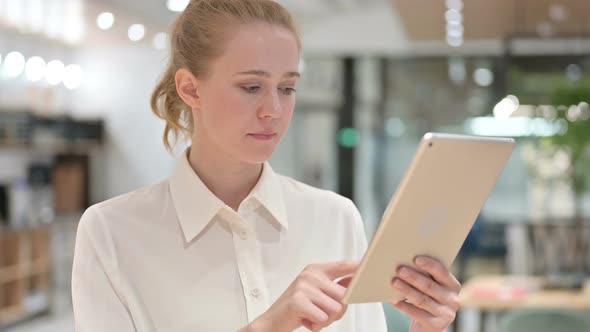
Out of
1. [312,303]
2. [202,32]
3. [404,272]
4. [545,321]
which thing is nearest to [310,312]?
[312,303]

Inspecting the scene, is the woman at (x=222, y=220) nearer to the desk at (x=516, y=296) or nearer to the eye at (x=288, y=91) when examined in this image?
the eye at (x=288, y=91)

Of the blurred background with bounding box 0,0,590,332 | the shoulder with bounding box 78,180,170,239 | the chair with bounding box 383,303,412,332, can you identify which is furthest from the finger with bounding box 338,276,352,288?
the blurred background with bounding box 0,0,590,332

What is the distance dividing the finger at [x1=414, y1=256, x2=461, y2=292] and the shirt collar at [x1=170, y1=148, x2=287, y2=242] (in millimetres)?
360

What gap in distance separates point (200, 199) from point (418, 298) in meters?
0.44

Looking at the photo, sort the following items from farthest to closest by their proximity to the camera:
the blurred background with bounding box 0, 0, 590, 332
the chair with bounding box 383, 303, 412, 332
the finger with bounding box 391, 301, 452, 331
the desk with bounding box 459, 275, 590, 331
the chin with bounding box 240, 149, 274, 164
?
the blurred background with bounding box 0, 0, 590, 332 → the desk with bounding box 459, 275, 590, 331 → the chair with bounding box 383, 303, 412, 332 → the chin with bounding box 240, 149, 274, 164 → the finger with bounding box 391, 301, 452, 331

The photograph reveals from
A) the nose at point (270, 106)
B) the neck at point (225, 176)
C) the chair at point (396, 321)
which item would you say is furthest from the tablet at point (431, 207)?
the chair at point (396, 321)

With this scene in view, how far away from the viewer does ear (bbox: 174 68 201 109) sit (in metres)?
1.42

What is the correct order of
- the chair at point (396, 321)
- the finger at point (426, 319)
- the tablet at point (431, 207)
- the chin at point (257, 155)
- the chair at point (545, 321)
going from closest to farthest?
1. the tablet at point (431, 207)
2. the finger at point (426, 319)
3. the chin at point (257, 155)
4. the chair at point (396, 321)
5. the chair at point (545, 321)

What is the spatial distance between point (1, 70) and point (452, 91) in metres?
5.01

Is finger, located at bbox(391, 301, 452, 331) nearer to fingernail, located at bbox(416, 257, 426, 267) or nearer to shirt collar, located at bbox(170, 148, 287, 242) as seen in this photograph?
fingernail, located at bbox(416, 257, 426, 267)


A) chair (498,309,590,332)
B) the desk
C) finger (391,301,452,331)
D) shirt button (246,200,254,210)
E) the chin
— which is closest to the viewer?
finger (391,301,452,331)

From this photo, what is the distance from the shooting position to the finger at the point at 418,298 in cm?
118

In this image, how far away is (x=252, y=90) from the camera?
1331 mm

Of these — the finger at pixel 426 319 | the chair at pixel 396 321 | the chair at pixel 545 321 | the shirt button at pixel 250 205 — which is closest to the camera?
the finger at pixel 426 319
